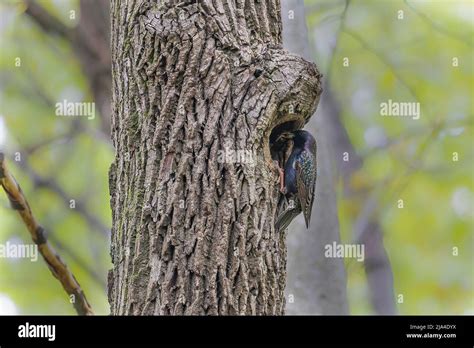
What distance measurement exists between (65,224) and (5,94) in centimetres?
173

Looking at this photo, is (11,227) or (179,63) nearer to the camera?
(179,63)

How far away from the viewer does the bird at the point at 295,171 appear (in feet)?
11.4

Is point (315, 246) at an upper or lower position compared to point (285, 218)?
upper

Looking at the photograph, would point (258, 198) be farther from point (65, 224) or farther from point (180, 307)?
point (65, 224)

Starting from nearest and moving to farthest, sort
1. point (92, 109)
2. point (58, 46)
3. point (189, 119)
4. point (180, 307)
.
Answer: point (180, 307)
point (189, 119)
point (92, 109)
point (58, 46)

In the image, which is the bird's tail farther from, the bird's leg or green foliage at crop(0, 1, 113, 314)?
green foliage at crop(0, 1, 113, 314)

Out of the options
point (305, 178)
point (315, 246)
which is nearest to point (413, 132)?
point (315, 246)

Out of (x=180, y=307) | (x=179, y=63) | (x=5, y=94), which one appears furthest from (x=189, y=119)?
(x=5, y=94)

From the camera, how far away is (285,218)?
142 inches

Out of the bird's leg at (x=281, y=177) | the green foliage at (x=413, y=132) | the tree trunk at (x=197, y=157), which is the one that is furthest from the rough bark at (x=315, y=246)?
the tree trunk at (x=197, y=157)

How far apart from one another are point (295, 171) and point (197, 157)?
0.96 meters

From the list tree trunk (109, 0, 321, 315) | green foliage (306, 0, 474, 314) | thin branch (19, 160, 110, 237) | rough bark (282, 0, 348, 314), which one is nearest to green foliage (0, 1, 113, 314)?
thin branch (19, 160, 110, 237)

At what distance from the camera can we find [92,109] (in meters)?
6.68

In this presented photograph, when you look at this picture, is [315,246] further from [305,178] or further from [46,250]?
[46,250]
